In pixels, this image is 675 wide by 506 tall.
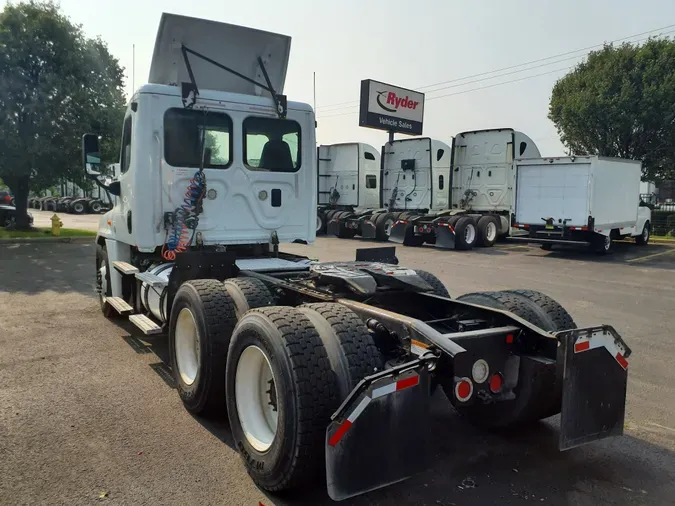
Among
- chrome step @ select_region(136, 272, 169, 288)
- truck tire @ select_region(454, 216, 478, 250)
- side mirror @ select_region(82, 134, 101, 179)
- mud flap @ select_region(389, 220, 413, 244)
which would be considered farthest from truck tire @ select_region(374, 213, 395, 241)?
chrome step @ select_region(136, 272, 169, 288)

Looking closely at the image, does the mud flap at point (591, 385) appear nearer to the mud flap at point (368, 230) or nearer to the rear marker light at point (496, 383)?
the rear marker light at point (496, 383)

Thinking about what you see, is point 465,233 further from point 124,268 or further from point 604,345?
point 604,345

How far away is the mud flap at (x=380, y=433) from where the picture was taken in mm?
2695

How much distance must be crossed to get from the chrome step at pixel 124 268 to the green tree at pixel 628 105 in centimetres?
2554

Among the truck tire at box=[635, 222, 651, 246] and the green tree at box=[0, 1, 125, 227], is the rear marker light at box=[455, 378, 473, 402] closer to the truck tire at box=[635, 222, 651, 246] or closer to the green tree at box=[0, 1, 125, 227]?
the green tree at box=[0, 1, 125, 227]

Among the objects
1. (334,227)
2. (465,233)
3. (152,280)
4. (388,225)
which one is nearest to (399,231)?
(388,225)

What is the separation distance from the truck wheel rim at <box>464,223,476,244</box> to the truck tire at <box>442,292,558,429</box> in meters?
14.5

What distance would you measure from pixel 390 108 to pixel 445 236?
13.2 m

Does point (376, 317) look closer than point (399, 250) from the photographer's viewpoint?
Yes

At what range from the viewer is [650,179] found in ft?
96.9

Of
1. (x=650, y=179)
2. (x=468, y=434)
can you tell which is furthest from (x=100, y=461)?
(x=650, y=179)

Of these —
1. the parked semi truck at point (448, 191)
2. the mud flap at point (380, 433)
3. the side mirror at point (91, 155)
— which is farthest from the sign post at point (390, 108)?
the mud flap at point (380, 433)

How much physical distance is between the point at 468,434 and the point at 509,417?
555 millimetres

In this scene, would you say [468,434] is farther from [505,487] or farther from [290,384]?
[290,384]
